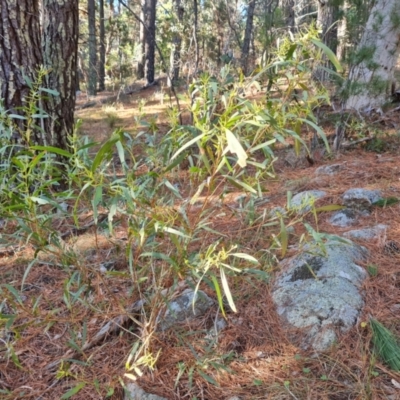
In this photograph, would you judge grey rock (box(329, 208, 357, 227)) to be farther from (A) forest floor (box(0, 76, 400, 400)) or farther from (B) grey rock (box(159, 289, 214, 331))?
(B) grey rock (box(159, 289, 214, 331))

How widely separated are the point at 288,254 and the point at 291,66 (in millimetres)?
1178

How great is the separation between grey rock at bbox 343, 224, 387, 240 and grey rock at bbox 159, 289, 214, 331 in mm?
1073

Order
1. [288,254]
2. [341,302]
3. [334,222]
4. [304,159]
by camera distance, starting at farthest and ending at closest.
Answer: [304,159] < [334,222] < [288,254] < [341,302]

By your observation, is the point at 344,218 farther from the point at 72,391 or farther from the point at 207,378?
the point at 72,391

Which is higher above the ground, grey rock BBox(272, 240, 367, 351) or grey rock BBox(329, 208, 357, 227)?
grey rock BBox(329, 208, 357, 227)

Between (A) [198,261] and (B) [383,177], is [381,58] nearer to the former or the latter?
(B) [383,177]

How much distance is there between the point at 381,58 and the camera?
16.0ft

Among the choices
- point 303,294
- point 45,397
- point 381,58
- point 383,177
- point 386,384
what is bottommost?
point 45,397

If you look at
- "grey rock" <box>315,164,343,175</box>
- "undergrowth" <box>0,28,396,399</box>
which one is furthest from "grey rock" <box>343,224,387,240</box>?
"grey rock" <box>315,164,343,175</box>

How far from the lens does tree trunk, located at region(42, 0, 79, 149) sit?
10.2 feet

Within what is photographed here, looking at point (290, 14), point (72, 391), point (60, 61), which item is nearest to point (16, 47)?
point (60, 61)

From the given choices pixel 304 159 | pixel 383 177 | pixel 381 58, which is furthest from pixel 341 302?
pixel 381 58

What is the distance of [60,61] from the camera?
10.5 ft

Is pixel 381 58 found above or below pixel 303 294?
above
